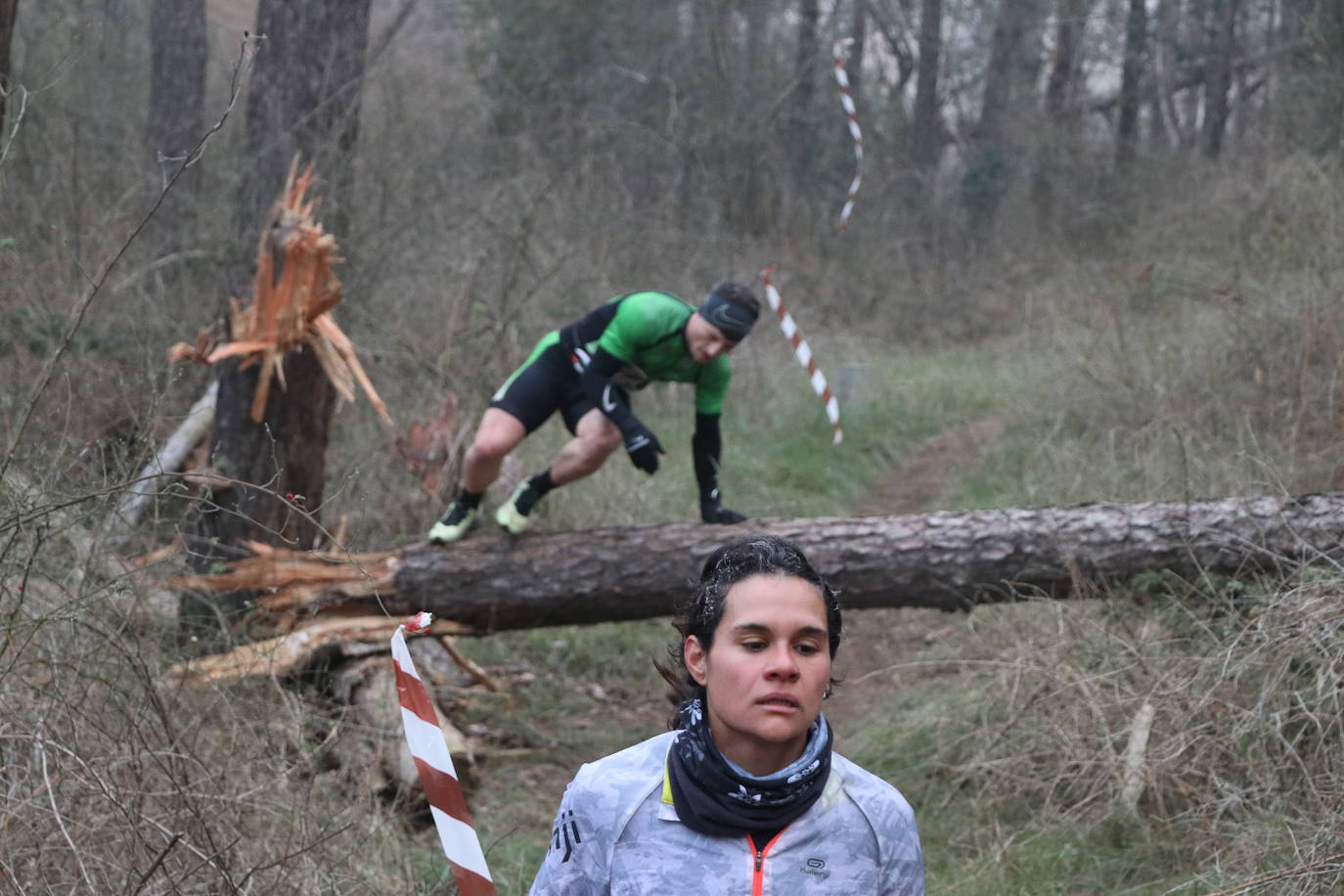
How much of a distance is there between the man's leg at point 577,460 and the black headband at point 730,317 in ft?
2.28

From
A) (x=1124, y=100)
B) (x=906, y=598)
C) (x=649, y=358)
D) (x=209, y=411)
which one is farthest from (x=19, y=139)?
(x=1124, y=100)

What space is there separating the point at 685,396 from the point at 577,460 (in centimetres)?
548

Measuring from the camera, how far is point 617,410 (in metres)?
6.30

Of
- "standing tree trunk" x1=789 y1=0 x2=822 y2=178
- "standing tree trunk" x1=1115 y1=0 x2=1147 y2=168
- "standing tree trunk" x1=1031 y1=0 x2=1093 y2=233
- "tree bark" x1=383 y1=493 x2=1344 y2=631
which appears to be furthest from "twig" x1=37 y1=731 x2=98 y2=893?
"standing tree trunk" x1=1115 y1=0 x2=1147 y2=168

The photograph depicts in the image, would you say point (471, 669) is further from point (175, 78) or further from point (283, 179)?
point (175, 78)

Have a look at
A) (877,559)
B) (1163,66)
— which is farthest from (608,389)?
(1163,66)

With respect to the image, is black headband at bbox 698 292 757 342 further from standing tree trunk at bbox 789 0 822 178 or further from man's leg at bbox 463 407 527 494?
standing tree trunk at bbox 789 0 822 178

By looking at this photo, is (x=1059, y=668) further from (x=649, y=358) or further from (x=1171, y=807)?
(x=649, y=358)

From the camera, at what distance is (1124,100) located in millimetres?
22125

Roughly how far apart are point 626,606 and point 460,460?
7.63ft

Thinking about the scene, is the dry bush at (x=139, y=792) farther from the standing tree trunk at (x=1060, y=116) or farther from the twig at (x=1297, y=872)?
the standing tree trunk at (x=1060, y=116)

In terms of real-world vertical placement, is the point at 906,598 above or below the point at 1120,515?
below

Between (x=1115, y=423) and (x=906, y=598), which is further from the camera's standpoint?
(x=1115, y=423)

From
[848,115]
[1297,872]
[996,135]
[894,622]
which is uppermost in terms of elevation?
[996,135]
